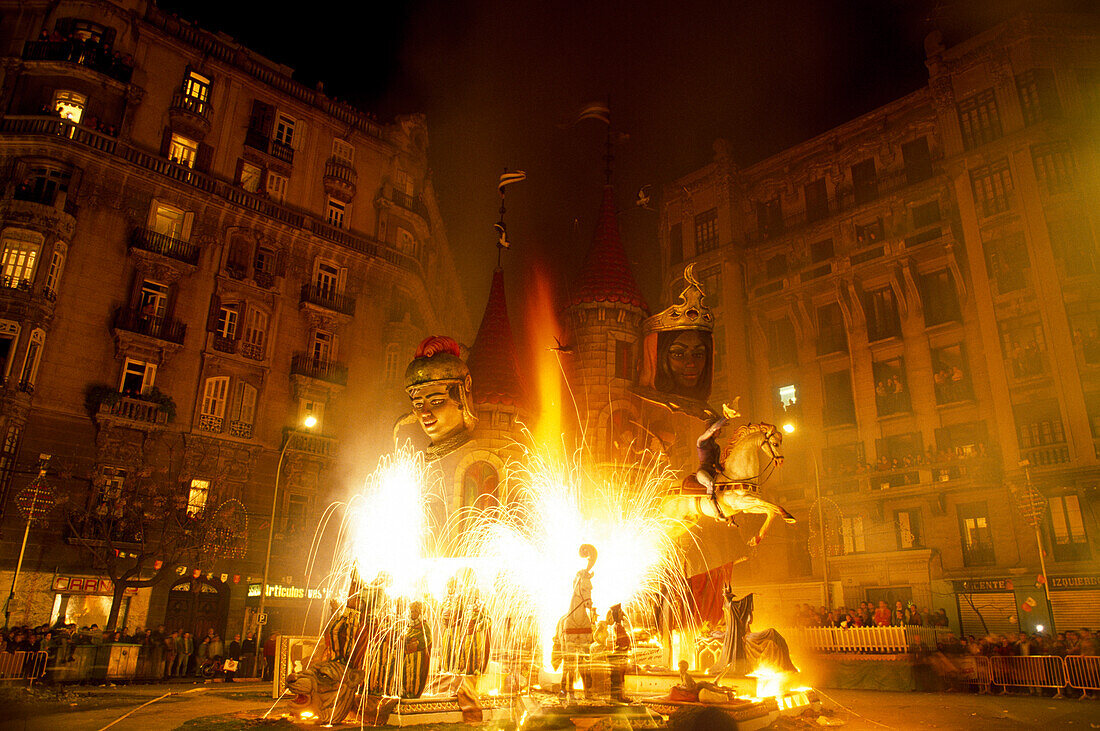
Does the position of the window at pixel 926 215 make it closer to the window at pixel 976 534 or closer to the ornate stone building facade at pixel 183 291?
the window at pixel 976 534

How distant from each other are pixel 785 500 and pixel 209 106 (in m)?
33.4

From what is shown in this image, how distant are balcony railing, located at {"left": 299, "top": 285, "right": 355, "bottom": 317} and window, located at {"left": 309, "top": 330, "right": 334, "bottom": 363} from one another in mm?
1357

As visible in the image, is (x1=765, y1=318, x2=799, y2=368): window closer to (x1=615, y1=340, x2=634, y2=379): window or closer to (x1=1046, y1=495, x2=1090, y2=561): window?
(x1=1046, y1=495, x2=1090, y2=561): window

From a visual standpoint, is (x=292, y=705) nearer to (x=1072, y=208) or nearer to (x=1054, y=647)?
(x=1054, y=647)

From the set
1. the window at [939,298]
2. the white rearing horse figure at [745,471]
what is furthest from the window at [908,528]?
the white rearing horse figure at [745,471]

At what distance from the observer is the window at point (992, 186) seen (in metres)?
29.2

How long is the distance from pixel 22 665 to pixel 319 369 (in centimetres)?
1717

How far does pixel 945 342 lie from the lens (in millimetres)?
30188

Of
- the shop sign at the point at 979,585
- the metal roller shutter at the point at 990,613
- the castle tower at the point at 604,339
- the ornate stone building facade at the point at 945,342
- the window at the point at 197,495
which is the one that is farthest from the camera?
the window at the point at 197,495

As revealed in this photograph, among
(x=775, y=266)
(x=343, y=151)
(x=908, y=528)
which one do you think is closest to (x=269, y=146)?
(x=343, y=151)

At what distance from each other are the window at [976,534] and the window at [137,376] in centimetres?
3339

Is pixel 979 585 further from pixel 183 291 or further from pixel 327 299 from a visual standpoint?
pixel 183 291

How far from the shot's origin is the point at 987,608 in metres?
25.8

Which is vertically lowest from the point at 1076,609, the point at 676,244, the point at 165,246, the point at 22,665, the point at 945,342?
the point at 22,665
